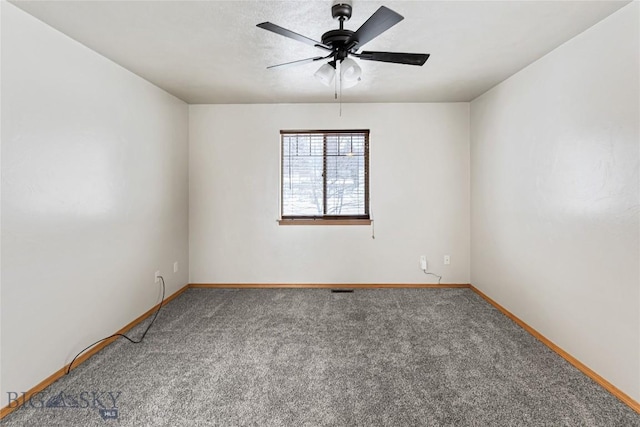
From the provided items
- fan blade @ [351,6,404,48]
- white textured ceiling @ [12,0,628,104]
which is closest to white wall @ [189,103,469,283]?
white textured ceiling @ [12,0,628,104]

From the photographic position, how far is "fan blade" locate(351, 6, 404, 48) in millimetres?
1383

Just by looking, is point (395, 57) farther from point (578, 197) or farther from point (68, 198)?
point (68, 198)

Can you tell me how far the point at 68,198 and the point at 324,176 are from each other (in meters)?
2.56

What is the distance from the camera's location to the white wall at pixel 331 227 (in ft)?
12.3

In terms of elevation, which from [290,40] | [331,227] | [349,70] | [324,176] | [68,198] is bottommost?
[331,227]

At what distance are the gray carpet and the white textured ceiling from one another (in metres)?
2.14

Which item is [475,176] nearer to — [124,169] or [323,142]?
[323,142]

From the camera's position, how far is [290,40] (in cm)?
211

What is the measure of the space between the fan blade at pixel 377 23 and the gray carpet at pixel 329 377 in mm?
2064

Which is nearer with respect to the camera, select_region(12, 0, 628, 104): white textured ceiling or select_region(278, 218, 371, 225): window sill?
select_region(12, 0, 628, 104): white textured ceiling

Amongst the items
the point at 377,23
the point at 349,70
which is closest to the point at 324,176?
the point at 349,70

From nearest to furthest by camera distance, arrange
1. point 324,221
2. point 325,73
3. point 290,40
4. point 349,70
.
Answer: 1. point 349,70
2. point 325,73
3. point 290,40
4. point 324,221

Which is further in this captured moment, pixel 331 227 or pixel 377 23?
pixel 331 227

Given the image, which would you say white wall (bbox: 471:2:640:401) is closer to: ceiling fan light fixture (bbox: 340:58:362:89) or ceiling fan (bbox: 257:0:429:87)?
ceiling fan (bbox: 257:0:429:87)
